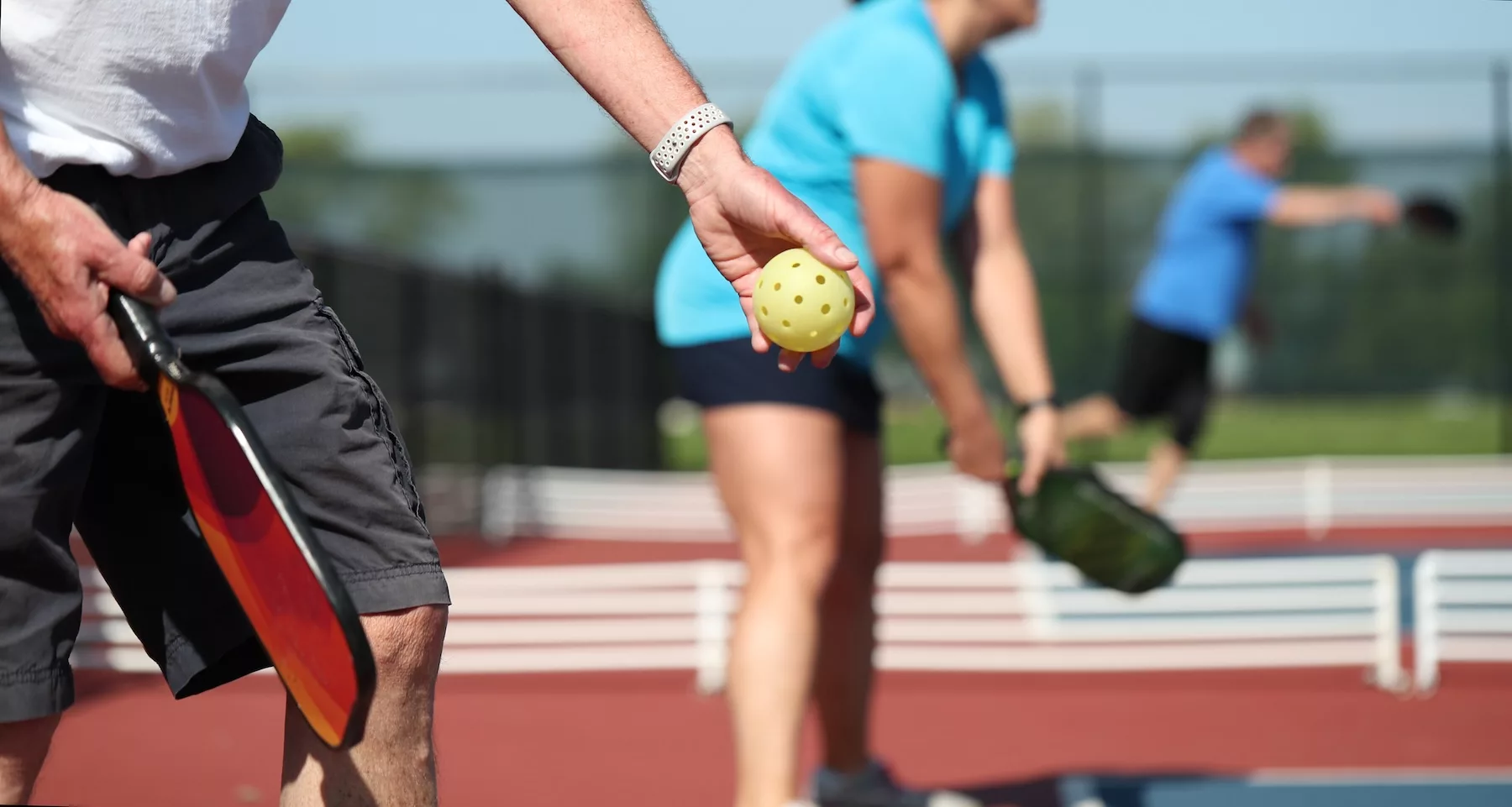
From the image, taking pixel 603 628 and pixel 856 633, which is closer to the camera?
pixel 856 633

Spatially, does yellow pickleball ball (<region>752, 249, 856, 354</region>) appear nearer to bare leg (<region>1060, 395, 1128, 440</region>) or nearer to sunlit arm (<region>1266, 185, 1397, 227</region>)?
sunlit arm (<region>1266, 185, 1397, 227</region>)

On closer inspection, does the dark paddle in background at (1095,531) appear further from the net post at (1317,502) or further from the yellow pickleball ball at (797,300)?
the net post at (1317,502)

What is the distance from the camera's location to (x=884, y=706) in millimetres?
5742

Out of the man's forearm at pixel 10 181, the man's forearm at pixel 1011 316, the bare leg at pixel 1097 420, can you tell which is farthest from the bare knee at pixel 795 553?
the bare leg at pixel 1097 420

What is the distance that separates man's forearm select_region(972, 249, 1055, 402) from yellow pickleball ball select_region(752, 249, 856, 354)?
1713mm

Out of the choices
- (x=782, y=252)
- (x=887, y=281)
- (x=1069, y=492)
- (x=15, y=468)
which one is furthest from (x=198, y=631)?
(x=1069, y=492)

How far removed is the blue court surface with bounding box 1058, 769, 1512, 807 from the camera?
418 cm

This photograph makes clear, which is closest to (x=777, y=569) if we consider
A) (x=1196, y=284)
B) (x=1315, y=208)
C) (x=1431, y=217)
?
(x=1315, y=208)

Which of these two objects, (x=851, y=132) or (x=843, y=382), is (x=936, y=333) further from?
(x=851, y=132)

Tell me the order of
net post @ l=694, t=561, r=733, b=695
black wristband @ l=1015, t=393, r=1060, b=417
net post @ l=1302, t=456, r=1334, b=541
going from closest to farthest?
1. black wristband @ l=1015, t=393, r=1060, b=417
2. net post @ l=694, t=561, r=733, b=695
3. net post @ l=1302, t=456, r=1334, b=541

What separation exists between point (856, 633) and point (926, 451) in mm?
19641

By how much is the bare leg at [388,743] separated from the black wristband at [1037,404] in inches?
84.4

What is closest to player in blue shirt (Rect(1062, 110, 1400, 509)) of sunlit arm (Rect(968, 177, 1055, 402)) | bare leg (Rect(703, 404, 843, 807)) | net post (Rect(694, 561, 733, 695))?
net post (Rect(694, 561, 733, 695))

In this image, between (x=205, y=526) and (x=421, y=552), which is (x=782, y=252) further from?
(x=205, y=526)
